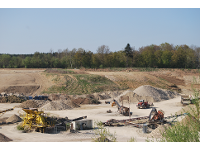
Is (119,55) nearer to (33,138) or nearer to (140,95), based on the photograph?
(140,95)

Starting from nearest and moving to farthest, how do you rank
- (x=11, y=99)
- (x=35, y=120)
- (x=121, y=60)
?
(x=35, y=120) → (x=11, y=99) → (x=121, y=60)

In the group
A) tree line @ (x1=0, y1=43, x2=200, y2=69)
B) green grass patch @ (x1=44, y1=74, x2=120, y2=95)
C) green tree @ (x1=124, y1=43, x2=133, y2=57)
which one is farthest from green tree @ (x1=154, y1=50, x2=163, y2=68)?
green grass patch @ (x1=44, y1=74, x2=120, y2=95)

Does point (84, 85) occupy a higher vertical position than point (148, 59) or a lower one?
lower

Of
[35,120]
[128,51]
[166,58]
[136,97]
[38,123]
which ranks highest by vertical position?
[128,51]

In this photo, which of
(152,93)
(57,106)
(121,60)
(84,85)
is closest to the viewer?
(57,106)

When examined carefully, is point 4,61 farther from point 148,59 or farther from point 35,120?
point 35,120

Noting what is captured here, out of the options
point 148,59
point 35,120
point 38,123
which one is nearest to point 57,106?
point 35,120

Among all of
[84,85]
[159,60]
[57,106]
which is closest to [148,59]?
[159,60]

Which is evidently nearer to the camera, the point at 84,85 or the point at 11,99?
the point at 11,99

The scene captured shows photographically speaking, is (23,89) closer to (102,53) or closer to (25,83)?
(25,83)

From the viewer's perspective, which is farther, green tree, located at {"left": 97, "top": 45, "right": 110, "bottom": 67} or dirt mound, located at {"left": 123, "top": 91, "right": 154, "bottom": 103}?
green tree, located at {"left": 97, "top": 45, "right": 110, "bottom": 67}

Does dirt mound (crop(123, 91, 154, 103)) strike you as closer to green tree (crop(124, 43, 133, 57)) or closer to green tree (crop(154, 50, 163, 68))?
green tree (crop(124, 43, 133, 57))

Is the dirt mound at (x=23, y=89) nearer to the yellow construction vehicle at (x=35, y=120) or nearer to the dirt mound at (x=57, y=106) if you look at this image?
the dirt mound at (x=57, y=106)
